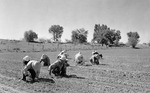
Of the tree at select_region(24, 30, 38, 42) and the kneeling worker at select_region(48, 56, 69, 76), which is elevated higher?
the tree at select_region(24, 30, 38, 42)

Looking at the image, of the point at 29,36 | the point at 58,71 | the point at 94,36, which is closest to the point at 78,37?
the point at 94,36

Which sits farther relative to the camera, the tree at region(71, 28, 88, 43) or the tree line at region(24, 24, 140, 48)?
the tree at region(71, 28, 88, 43)

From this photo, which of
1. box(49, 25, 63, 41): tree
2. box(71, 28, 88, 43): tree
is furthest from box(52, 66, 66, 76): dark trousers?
box(49, 25, 63, 41): tree

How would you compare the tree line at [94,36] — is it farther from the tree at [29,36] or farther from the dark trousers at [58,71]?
the dark trousers at [58,71]

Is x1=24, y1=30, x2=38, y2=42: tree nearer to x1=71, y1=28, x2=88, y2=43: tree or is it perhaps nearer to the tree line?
the tree line

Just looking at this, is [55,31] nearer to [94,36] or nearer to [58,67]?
[94,36]

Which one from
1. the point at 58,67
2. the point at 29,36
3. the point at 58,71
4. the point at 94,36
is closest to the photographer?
the point at 58,67

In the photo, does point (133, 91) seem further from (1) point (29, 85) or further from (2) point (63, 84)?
(1) point (29, 85)

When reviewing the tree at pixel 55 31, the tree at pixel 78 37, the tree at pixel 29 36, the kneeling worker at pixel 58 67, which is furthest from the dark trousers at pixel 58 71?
the tree at pixel 55 31

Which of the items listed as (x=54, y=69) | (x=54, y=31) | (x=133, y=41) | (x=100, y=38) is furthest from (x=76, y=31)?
(x=54, y=69)

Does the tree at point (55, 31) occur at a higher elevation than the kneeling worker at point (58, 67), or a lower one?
higher

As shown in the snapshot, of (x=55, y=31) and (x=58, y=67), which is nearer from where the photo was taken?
(x=58, y=67)

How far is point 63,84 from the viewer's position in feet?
32.6

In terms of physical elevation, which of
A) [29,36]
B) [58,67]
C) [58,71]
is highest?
[29,36]
